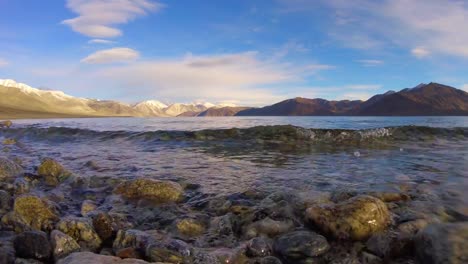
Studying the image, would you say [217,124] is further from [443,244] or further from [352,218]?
[443,244]

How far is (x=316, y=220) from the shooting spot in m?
4.55

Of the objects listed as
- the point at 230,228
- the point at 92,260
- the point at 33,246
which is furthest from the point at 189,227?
the point at 92,260

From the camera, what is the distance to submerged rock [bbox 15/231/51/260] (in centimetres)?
370

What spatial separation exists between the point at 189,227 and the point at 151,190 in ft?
6.52

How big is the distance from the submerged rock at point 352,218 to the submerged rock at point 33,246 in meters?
3.13

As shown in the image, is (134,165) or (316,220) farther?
(134,165)

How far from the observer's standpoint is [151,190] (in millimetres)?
6531

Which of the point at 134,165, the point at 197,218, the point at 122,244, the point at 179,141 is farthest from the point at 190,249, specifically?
the point at 179,141

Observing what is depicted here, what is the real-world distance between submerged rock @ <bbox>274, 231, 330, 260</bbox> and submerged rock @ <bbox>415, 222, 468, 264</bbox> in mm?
964

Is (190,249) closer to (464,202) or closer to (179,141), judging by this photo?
(464,202)

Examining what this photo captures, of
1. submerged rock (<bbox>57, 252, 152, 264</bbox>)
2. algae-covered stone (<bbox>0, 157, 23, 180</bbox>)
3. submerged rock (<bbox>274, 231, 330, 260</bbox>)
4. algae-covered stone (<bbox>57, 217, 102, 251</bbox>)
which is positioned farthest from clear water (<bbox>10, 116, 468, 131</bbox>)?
submerged rock (<bbox>57, 252, 152, 264</bbox>)

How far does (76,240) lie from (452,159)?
10.3 m

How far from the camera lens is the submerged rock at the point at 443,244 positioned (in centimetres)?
329

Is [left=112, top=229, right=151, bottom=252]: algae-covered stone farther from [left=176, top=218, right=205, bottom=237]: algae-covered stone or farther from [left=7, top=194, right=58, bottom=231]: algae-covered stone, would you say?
[left=7, top=194, right=58, bottom=231]: algae-covered stone
